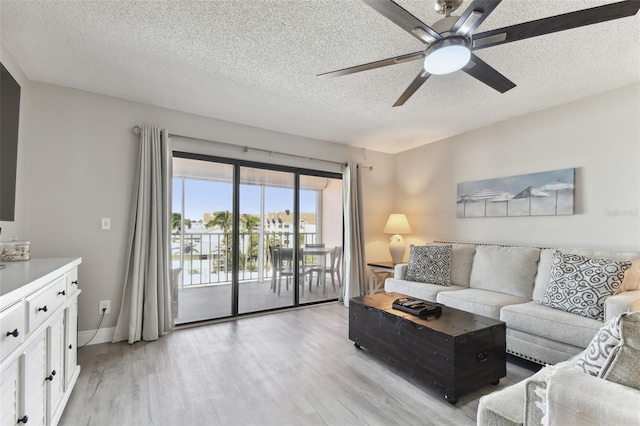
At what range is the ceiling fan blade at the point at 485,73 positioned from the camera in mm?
1856

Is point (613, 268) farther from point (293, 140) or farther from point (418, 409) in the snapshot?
point (293, 140)

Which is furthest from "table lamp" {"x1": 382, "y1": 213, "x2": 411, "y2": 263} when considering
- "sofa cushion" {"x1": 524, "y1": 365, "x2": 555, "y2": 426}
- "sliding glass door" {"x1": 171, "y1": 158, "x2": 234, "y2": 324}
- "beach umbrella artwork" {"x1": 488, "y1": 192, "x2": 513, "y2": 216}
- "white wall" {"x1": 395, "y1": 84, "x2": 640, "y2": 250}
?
"sofa cushion" {"x1": 524, "y1": 365, "x2": 555, "y2": 426}

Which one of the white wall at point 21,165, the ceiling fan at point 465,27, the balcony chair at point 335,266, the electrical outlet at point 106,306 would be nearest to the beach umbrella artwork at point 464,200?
the balcony chair at point 335,266

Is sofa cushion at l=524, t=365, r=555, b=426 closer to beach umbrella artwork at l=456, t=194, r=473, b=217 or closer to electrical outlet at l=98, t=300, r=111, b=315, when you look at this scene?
beach umbrella artwork at l=456, t=194, r=473, b=217

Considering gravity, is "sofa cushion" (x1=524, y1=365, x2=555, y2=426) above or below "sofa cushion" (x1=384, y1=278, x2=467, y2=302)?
above

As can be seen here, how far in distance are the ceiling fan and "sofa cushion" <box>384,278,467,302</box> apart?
7.47ft

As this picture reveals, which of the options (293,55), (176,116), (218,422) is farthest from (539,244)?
(176,116)

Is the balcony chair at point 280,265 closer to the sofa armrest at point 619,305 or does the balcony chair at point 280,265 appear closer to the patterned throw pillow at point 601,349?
the sofa armrest at point 619,305

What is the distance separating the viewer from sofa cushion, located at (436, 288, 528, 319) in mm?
2742

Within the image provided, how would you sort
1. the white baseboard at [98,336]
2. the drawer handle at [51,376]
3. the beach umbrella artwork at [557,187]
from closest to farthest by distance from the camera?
1. the drawer handle at [51,376]
2. the white baseboard at [98,336]
3. the beach umbrella artwork at [557,187]

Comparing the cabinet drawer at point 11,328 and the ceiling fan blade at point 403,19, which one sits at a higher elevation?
the ceiling fan blade at point 403,19

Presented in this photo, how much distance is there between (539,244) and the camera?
337 cm

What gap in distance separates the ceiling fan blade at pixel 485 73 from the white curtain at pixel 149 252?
9.69 ft

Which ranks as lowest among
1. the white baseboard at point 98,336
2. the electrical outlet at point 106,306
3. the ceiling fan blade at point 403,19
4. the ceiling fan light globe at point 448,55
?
the white baseboard at point 98,336
